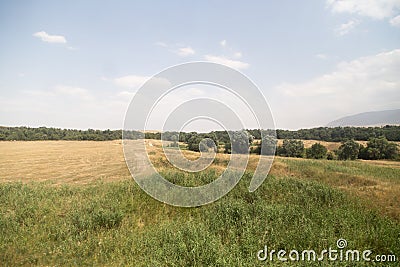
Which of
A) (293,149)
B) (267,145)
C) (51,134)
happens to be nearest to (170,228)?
(267,145)

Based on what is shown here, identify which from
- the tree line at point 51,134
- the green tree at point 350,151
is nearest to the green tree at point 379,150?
the green tree at point 350,151

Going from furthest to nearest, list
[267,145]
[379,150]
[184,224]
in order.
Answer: [379,150], [267,145], [184,224]

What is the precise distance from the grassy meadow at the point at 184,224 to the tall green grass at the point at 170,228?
0.03m

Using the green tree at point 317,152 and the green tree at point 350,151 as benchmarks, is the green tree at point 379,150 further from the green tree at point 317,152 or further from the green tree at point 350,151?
the green tree at point 317,152

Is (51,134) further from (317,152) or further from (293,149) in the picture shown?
(317,152)

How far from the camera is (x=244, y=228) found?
743 cm

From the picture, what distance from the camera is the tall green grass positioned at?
5.95 meters

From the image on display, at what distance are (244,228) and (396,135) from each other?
6240cm

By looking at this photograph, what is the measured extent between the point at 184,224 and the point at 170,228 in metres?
0.54

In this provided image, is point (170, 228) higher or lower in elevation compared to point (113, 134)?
lower

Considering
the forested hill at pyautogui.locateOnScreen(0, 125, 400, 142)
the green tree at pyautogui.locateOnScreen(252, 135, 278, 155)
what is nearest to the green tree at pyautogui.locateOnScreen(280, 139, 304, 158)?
the forested hill at pyautogui.locateOnScreen(0, 125, 400, 142)

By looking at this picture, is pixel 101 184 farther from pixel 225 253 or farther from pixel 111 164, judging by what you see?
pixel 225 253

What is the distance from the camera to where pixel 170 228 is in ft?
24.1

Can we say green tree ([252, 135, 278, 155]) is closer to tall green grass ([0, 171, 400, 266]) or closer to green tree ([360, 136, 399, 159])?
tall green grass ([0, 171, 400, 266])
